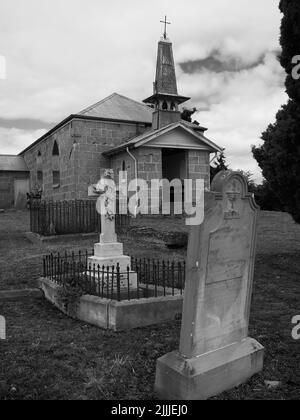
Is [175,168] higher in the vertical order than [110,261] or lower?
higher

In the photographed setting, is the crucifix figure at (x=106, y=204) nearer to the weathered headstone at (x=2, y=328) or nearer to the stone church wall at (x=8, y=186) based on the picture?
the weathered headstone at (x=2, y=328)

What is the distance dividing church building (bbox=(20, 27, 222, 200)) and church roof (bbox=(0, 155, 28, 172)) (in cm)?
850

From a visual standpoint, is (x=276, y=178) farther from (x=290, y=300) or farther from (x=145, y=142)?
(x=145, y=142)

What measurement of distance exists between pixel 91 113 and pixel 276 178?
47.7ft

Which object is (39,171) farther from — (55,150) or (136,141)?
(136,141)

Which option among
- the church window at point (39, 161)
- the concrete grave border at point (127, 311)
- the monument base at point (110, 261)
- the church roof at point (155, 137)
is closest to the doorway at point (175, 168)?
the church roof at point (155, 137)

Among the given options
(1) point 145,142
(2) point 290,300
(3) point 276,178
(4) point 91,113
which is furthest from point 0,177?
(2) point 290,300

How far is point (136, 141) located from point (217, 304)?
52.7 ft

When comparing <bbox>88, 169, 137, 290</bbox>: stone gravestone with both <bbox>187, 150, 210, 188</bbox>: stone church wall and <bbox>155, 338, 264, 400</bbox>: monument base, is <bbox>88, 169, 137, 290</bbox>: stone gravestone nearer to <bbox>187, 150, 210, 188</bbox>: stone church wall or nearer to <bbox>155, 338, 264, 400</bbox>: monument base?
<bbox>155, 338, 264, 400</bbox>: monument base

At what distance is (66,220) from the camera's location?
1452cm

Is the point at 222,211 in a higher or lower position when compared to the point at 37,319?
higher

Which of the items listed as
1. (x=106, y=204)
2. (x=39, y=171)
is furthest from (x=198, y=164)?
(x=106, y=204)

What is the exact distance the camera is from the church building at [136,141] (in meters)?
20.1

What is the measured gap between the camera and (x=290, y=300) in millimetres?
6785
